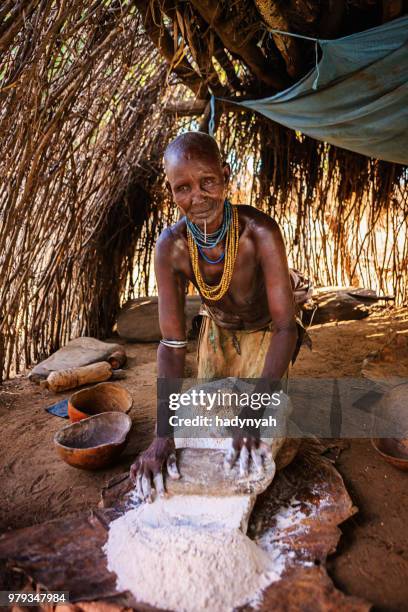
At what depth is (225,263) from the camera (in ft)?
6.29

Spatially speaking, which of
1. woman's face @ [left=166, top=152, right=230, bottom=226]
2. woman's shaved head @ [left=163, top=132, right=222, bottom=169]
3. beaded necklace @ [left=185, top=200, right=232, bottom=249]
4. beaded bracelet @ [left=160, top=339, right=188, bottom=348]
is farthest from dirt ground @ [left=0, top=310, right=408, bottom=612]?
woman's shaved head @ [left=163, top=132, right=222, bottom=169]

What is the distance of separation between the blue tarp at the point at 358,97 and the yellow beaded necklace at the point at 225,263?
3.94ft

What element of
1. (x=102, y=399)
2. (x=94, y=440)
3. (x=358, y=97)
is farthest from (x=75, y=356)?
(x=358, y=97)

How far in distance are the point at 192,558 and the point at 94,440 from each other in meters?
1.04

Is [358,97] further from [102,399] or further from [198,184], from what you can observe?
[102,399]

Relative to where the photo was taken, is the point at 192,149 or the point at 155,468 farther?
the point at 192,149

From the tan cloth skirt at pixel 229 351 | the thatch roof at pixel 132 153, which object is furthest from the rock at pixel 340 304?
the tan cloth skirt at pixel 229 351

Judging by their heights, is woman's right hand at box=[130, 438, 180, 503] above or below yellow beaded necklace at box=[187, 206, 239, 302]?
below

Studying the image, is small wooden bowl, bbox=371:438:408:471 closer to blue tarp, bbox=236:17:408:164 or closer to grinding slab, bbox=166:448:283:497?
grinding slab, bbox=166:448:283:497

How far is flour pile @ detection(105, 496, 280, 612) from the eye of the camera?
129cm

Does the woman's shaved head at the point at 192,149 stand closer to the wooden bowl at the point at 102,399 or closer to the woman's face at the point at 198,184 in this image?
the woman's face at the point at 198,184

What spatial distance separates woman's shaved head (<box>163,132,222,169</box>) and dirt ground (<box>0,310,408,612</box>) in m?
1.36

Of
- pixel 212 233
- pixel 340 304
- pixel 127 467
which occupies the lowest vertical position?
pixel 127 467

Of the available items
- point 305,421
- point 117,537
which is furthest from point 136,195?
point 117,537
